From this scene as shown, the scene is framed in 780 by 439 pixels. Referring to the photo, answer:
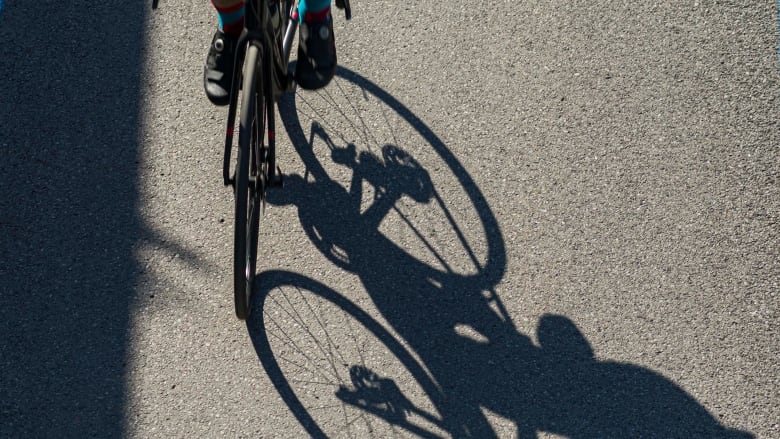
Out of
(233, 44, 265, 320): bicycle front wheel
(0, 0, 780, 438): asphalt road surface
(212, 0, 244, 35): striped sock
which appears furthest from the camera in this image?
(0, 0, 780, 438): asphalt road surface

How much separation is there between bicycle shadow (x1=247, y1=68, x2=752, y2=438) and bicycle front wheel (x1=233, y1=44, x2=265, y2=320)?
0.27 metres

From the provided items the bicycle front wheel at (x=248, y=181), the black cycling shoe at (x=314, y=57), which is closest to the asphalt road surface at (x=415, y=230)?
the bicycle front wheel at (x=248, y=181)

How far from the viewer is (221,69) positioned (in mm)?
3369

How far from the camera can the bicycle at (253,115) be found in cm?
289

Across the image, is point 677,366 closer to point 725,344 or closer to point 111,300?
point 725,344

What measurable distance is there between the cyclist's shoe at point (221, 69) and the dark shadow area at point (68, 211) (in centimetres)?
80

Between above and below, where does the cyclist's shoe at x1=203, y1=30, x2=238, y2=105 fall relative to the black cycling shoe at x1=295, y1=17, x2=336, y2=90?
below

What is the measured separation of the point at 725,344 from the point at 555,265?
855 millimetres

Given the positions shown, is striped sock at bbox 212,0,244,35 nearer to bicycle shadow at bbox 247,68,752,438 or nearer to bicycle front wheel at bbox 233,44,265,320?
bicycle front wheel at bbox 233,44,265,320

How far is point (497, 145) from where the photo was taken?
4039 millimetres

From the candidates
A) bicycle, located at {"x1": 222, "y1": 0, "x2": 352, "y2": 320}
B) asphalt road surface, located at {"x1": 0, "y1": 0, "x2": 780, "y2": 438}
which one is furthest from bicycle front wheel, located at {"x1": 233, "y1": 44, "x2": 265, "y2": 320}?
asphalt road surface, located at {"x1": 0, "y1": 0, "x2": 780, "y2": 438}

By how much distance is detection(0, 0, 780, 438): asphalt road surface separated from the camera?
3.34 metres

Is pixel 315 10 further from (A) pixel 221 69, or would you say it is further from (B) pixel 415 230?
(B) pixel 415 230

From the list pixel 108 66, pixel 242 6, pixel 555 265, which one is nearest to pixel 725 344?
pixel 555 265
